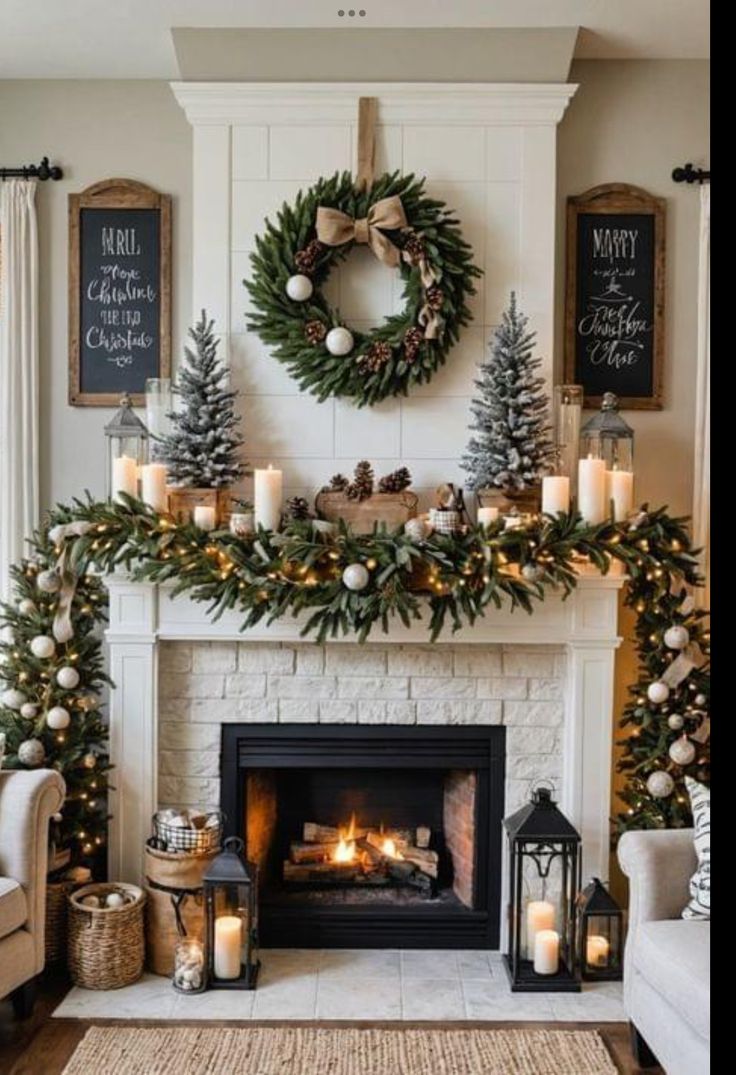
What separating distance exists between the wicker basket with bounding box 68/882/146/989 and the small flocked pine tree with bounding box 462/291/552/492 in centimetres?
181

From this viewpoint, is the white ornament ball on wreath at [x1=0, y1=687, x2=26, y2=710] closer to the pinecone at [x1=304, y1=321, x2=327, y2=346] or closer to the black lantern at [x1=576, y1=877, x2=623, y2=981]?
the pinecone at [x1=304, y1=321, x2=327, y2=346]

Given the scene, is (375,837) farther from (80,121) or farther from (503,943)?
(80,121)

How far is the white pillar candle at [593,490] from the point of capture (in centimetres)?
359

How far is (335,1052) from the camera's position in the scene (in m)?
3.11

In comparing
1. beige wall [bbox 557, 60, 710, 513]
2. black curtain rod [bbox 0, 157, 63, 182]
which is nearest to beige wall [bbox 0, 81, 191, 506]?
black curtain rod [bbox 0, 157, 63, 182]

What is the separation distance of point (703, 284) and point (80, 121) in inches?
91.7

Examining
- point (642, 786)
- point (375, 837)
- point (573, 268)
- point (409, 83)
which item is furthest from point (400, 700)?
point (409, 83)

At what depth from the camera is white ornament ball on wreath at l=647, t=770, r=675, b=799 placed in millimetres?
3629

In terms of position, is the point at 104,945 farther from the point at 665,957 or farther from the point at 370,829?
the point at 665,957

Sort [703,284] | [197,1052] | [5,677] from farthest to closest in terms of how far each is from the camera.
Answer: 1. [703,284]
2. [5,677]
3. [197,1052]

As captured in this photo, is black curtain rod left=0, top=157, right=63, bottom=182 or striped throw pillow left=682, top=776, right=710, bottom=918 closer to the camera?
striped throw pillow left=682, top=776, right=710, bottom=918

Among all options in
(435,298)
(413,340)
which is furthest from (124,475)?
(435,298)

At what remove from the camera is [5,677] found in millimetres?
3703

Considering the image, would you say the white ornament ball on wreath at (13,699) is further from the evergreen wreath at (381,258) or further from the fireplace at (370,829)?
the evergreen wreath at (381,258)
